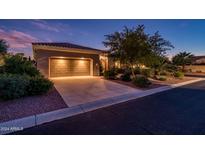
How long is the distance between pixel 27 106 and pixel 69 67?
10.0 m

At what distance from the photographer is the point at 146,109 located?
18.1 feet

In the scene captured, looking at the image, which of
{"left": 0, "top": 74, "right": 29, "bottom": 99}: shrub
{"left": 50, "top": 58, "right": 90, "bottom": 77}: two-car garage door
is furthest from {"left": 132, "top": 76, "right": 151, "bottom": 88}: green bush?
{"left": 0, "top": 74, "right": 29, "bottom": 99}: shrub

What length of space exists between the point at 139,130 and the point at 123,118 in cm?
84

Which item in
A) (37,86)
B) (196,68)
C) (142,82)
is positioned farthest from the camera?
(196,68)

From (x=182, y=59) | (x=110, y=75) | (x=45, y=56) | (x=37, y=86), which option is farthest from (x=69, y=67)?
(x=182, y=59)

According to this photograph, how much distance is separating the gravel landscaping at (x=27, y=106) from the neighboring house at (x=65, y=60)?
738 centimetres

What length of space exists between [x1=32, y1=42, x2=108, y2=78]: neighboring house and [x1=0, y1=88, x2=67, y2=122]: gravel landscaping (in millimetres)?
7383

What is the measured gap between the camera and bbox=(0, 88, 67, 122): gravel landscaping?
4.62 meters

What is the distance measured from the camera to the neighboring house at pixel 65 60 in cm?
1277

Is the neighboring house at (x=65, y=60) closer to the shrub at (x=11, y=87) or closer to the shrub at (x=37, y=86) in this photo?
the shrub at (x=37, y=86)

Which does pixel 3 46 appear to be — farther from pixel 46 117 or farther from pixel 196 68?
pixel 196 68

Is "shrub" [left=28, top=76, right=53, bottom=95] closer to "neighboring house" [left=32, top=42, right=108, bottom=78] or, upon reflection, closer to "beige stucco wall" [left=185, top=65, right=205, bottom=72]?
"neighboring house" [left=32, top=42, right=108, bottom=78]

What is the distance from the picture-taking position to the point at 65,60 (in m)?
14.7
